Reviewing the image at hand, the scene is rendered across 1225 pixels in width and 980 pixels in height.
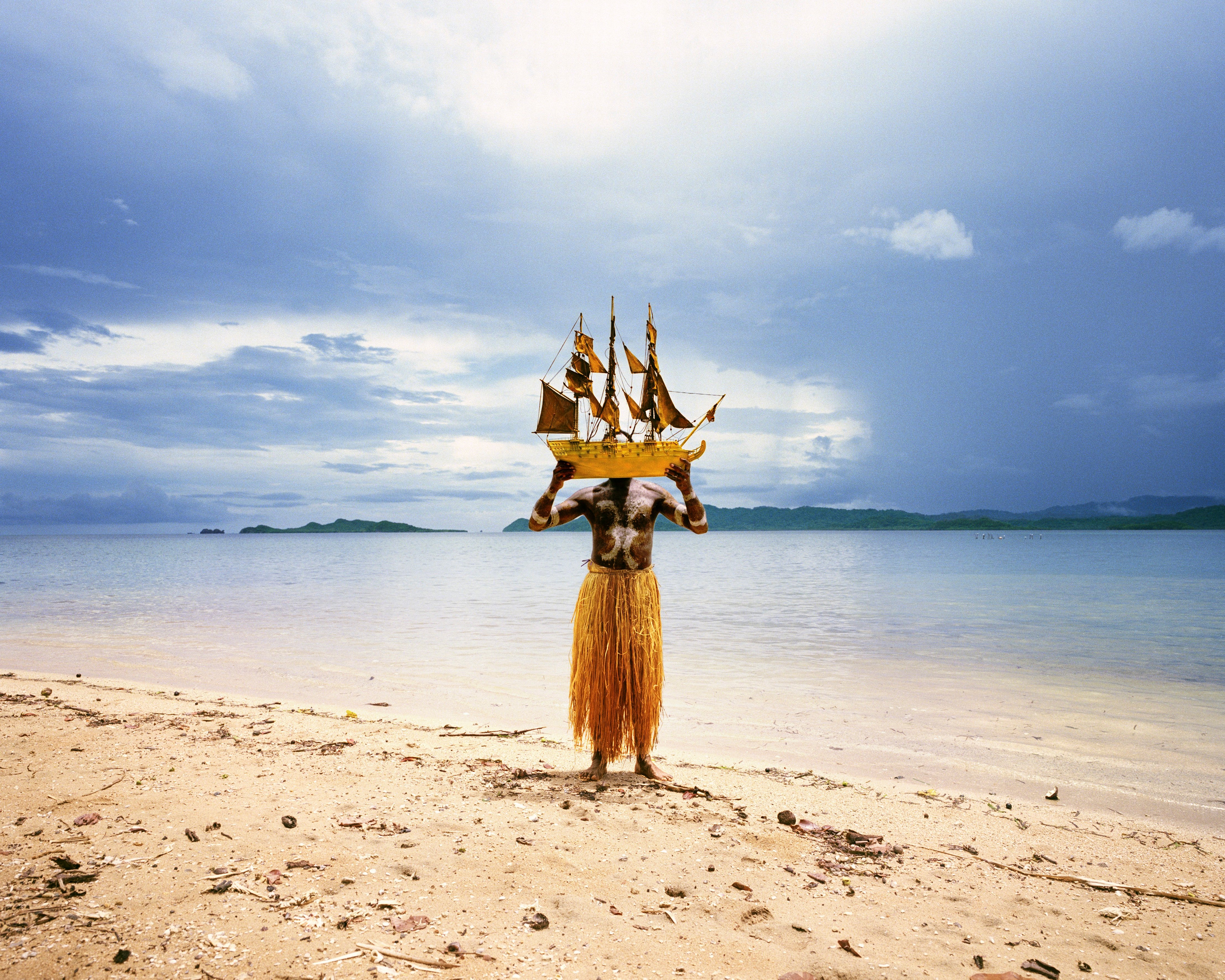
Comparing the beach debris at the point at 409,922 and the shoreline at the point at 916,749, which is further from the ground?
the beach debris at the point at 409,922

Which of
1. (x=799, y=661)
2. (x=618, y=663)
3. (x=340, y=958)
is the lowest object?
(x=799, y=661)

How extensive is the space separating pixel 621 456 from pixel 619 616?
1.20 m

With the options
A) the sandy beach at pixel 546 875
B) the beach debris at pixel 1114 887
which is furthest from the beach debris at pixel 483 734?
the beach debris at pixel 1114 887

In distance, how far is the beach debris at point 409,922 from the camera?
283cm

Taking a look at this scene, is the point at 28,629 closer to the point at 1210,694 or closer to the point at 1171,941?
the point at 1171,941

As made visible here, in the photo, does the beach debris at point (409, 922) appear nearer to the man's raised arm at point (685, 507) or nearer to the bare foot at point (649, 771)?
the bare foot at point (649, 771)

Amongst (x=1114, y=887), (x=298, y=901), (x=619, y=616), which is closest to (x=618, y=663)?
(x=619, y=616)

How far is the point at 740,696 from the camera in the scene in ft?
28.9

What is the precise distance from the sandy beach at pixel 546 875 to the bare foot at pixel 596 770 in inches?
4.9

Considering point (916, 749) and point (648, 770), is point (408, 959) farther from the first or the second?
point (916, 749)

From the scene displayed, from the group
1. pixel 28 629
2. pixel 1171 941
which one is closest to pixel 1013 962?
pixel 1171 941

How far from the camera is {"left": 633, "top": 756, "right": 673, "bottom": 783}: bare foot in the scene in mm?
5000

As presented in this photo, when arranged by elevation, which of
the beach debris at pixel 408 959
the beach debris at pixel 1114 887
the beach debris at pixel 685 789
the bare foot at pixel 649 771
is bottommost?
the beach debris at pixel 1114 887

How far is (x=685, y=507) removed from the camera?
5.06 m
